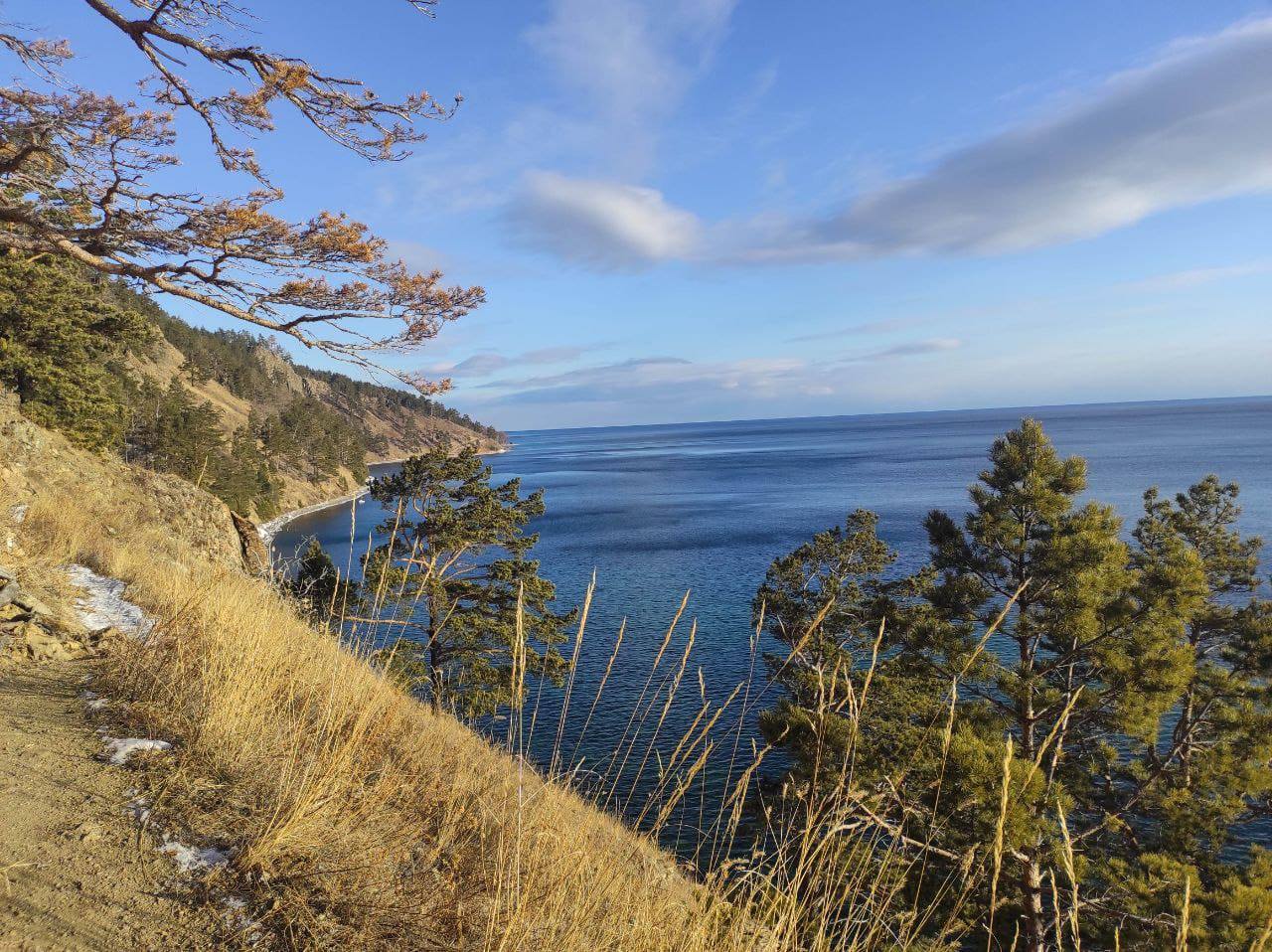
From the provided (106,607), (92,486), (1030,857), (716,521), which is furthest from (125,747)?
(716,521)

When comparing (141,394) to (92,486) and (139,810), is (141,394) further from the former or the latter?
(139,810)

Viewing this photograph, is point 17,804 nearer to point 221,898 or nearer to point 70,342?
point 221,898

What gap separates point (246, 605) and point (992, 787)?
9.01m

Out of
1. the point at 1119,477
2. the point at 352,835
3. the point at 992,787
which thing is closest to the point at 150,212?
the point at 352,835

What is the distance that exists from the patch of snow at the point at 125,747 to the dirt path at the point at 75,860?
0.18 ft

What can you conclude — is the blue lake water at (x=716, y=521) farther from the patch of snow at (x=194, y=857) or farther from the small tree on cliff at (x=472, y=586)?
the patch of snow at (x=194, y=857)

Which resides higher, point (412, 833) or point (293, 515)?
point (412, 833)

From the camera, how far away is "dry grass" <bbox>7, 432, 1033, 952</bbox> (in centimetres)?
229

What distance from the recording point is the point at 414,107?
6891 mm

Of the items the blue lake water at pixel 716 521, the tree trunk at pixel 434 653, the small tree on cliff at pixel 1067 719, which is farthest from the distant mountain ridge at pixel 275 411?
the small tree on cliff at pixel 1067 719

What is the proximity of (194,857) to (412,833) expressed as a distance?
837mm

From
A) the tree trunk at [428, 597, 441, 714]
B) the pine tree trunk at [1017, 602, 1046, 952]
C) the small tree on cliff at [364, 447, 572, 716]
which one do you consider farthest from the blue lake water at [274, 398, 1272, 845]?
the pine tree trunk at [1017, 602, 1046, 952]

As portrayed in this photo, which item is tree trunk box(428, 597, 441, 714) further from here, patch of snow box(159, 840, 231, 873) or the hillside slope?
patch of snow box(159, 840, 231, 873)

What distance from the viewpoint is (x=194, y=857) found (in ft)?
8.64
